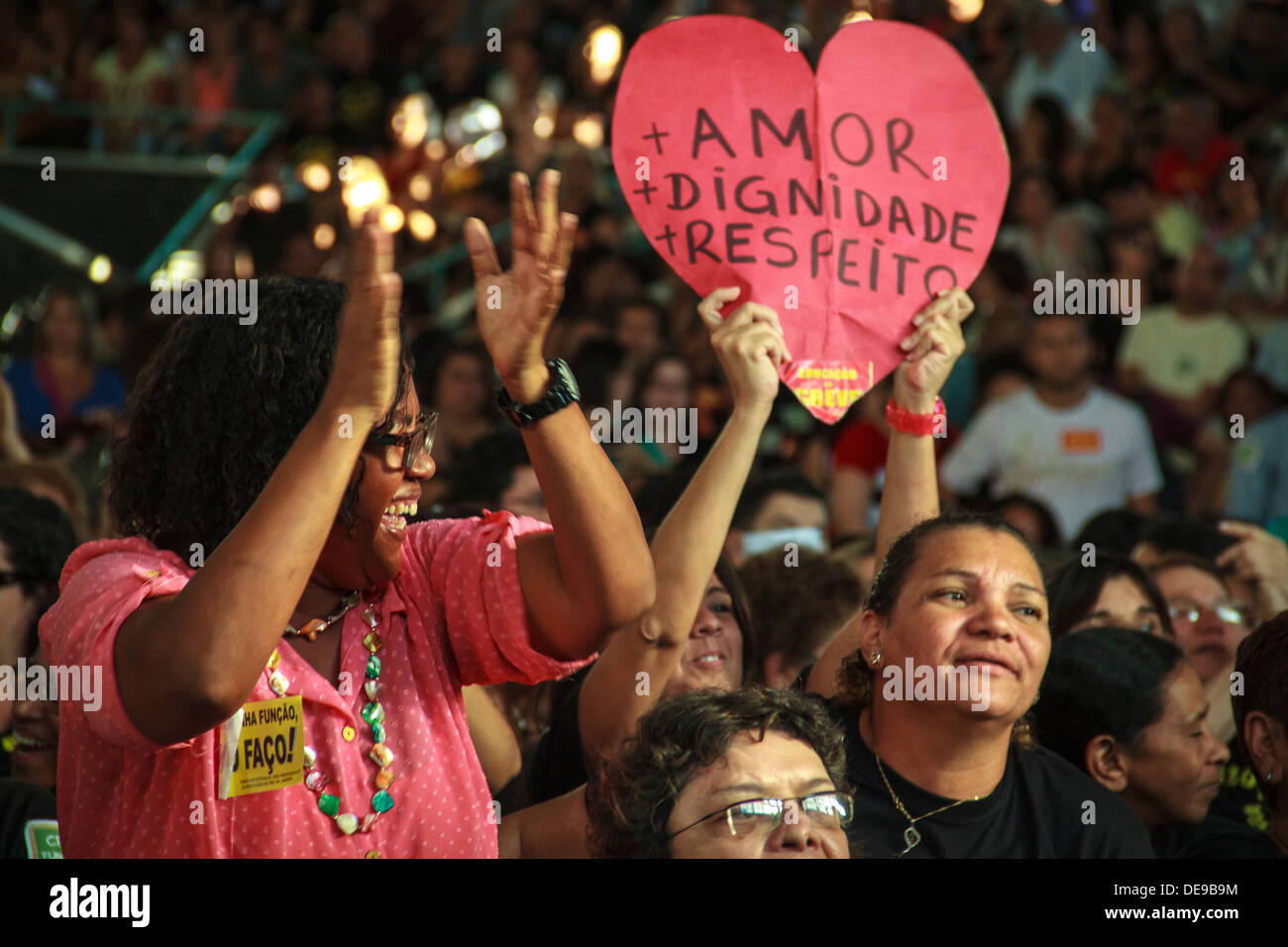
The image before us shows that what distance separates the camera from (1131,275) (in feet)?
20.4

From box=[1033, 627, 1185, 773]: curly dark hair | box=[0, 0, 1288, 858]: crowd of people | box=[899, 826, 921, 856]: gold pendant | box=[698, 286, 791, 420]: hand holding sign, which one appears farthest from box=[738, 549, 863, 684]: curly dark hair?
box=[899, 826, 921, 856]: gold pendant

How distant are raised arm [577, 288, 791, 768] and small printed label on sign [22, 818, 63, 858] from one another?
73 centimetres

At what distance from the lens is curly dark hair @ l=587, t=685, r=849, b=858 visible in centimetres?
182

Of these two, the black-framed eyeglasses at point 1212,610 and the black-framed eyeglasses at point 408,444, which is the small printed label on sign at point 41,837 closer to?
the black-framed eyeglasses at point 408,444

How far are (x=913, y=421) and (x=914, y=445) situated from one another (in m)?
0.04

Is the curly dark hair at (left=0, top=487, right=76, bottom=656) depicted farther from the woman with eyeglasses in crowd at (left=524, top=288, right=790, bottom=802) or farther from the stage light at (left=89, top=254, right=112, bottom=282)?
the stage light at (left=89, top=254, right=112, bottom=282)

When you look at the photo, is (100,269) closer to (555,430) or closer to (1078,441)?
(1078,441)

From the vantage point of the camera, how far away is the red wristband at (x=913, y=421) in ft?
7.92

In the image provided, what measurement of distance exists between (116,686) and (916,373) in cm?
137

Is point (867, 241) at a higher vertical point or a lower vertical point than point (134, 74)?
lower

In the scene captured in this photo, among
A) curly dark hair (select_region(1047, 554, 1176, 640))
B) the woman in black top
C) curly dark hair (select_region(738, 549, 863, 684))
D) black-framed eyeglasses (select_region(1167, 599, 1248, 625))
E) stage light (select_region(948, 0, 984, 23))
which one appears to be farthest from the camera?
stage light (select_region(948, 0, 984, 23))
